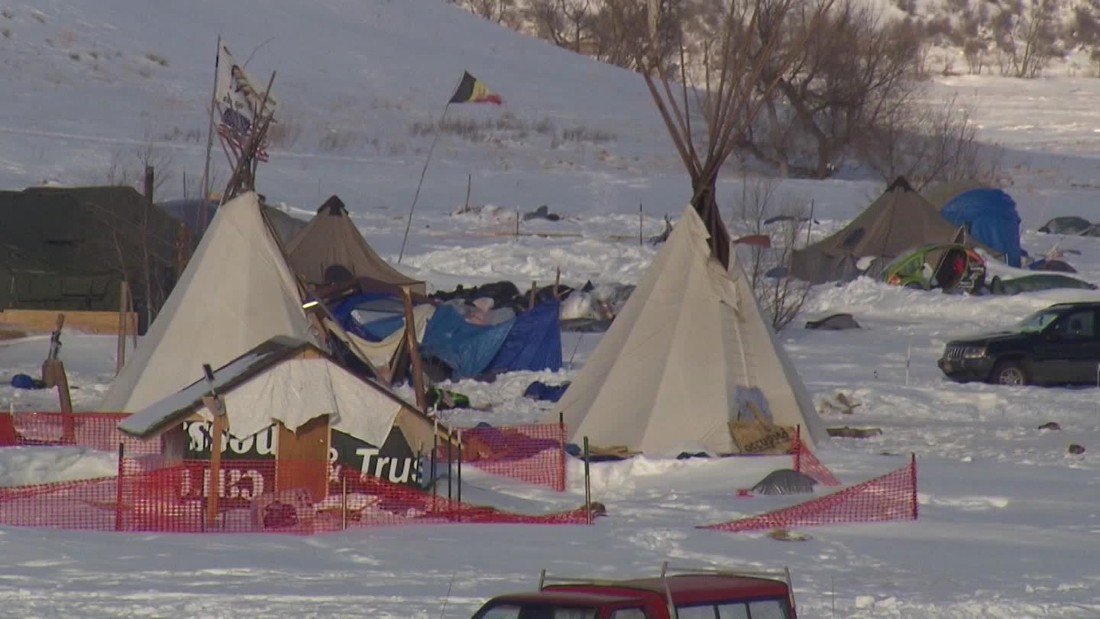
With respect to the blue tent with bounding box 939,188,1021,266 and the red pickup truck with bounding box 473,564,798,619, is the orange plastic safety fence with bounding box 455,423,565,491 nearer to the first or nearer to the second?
the red pickup truck with bounding box 473,564,798,619

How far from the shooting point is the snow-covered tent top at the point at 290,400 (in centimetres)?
1470

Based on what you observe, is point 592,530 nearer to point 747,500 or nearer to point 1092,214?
point 747,500

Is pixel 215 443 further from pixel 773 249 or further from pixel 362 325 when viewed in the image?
pixel 773 249

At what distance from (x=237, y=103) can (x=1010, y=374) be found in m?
10.1

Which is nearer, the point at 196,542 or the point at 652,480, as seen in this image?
the point at 196,542

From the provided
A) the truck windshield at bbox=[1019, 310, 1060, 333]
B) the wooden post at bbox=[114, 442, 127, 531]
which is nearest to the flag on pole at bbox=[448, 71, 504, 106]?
the truck windshield at bbox=[1019, 310, 1060, 333]

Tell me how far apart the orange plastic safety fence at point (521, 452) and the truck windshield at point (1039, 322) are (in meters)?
8.73

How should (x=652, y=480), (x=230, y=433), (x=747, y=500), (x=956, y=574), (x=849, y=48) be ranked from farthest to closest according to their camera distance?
1. (x=849, y=48)
2. (x=652, y=480)
3. (x=747, y=500)
4. (x=230, y=433)
5. (x=956, y=574)

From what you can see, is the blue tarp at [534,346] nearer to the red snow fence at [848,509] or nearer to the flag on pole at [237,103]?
the flag on pole at [237,103]

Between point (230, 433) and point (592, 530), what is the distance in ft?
9.12

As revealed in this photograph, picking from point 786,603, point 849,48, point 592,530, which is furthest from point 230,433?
point 849,48

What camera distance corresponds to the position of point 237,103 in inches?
939

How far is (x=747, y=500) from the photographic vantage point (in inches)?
625

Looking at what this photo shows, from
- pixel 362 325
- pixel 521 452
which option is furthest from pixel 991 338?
pixel 521 452
